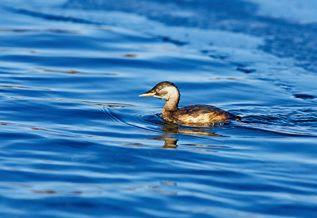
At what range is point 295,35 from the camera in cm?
1814

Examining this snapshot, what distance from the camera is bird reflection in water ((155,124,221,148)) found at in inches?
459

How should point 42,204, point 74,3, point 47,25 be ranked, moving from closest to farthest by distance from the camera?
point 42,204, point 47,25, point 74,3

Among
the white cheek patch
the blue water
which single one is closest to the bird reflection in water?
the blue water

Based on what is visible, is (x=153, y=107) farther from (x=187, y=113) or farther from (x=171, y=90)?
(x=187, y=113)

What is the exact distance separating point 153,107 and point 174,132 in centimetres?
167

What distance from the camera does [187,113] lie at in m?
12.4

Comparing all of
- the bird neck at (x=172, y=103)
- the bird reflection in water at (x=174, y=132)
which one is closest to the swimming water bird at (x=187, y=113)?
the bird neck at (x=172, y=103)

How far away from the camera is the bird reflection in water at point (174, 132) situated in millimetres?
11664

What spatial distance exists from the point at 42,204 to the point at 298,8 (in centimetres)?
1193

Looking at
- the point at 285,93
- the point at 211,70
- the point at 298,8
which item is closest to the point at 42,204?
the point at 285,93

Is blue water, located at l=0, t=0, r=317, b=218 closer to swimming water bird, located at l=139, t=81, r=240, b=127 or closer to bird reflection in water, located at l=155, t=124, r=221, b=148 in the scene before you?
bird reflection in water, located at l=155, t=124, r=221, b=148

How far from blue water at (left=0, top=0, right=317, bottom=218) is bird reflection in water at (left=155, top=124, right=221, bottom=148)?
0.08 ft

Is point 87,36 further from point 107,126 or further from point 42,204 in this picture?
point 42,204

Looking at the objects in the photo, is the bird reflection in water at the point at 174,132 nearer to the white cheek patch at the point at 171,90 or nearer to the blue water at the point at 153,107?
the blue water at the point at 153,107
